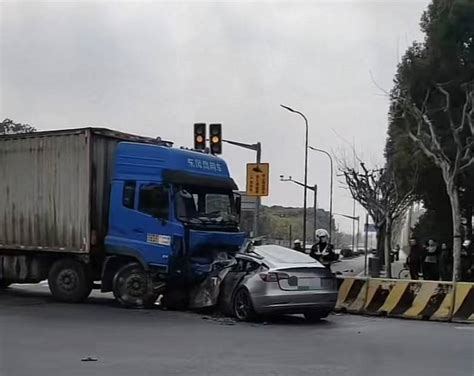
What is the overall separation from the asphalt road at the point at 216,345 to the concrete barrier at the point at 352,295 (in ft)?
2.17

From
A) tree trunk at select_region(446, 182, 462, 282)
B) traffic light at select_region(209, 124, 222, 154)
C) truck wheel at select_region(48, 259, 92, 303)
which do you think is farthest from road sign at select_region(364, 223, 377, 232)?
truck wheel at select_region(48, 259, 92, 303)

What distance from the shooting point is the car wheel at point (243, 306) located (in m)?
14.9

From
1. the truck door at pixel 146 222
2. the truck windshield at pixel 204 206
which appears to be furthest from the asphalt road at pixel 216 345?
the truck windshield at pixel 204 206

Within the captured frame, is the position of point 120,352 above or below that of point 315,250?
below

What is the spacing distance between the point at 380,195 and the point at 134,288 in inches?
1292

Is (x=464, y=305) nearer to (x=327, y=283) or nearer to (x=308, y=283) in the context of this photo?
(x=327, y=283)

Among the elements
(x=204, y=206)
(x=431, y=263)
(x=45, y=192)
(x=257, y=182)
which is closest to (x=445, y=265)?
(x=431, y=263)

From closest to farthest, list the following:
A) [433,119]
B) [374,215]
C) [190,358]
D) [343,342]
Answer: [190,358] → [343,342] → [433,119] → [374,215]

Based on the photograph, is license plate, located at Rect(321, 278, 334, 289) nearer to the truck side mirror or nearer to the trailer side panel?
the truck side mirror

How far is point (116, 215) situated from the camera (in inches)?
682

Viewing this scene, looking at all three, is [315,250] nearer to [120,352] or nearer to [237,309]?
[237,309]

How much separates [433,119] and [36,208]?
1656 cm

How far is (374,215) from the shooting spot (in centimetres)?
4775

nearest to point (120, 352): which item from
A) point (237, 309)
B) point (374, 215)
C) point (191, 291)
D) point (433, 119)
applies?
point (237, 309)
